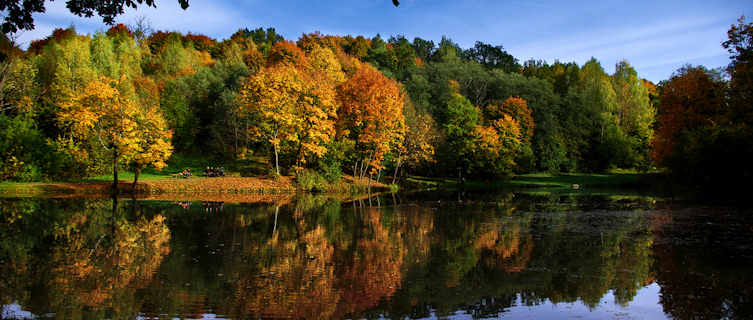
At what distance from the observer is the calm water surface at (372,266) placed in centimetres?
938

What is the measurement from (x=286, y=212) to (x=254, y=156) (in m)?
30.9

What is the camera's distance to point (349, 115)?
4897 cm

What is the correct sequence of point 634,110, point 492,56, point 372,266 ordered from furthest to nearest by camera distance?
point 492,56 < point 634,110 < point 372,266

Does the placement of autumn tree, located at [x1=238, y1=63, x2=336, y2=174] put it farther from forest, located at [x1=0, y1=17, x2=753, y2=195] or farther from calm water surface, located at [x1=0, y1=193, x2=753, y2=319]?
calm water surface, located at [x1=0, y1=193, x2=753, y2=319]

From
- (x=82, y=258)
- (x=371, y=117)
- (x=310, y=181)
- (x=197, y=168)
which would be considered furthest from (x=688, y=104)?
(x=197, y=168)

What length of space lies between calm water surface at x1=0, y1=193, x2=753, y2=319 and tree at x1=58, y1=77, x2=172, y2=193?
12.8m

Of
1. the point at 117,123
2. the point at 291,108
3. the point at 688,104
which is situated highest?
the point at 688,104

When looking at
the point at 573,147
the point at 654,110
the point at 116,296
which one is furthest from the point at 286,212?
the point at 654,110

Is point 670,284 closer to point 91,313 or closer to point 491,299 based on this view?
point 491,299

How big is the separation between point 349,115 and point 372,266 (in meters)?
36.7

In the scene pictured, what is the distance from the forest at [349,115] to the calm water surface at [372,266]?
17.2ft

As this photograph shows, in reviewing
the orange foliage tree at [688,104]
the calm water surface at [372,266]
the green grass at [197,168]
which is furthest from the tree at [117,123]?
the orange foliage tree at [688,104]

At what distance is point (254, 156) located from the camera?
56.1m

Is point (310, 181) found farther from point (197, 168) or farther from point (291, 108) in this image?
point (197, 168)
